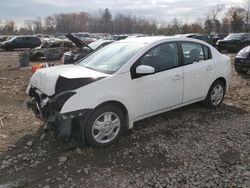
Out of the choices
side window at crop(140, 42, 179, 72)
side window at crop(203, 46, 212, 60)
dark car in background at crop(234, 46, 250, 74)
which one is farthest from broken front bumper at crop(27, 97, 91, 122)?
dark car in background at crop(234, 46, 250, 74)

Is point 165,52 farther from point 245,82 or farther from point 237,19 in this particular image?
point 237,19

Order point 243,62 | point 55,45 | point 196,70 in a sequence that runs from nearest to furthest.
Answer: point 196,70 < point 243,62 < point 55,45

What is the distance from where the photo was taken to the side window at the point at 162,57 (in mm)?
4549

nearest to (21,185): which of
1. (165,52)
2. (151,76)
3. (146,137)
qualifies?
(146,137)

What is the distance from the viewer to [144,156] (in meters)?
3.90

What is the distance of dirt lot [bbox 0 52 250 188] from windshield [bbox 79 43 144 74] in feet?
3.81

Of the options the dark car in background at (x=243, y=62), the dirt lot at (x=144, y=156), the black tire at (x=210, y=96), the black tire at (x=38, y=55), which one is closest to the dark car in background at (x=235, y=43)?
the dark car in background at (x=243, y=62)

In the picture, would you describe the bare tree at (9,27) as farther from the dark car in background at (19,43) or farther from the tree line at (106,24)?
the dark car in background at (19,43)

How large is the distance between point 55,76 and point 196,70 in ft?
8.54

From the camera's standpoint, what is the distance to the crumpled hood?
4020mm

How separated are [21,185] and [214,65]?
4.15 metres

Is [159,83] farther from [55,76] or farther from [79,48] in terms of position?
[79,48]

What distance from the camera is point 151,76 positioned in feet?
14.6

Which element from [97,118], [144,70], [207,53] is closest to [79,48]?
[207,53]
